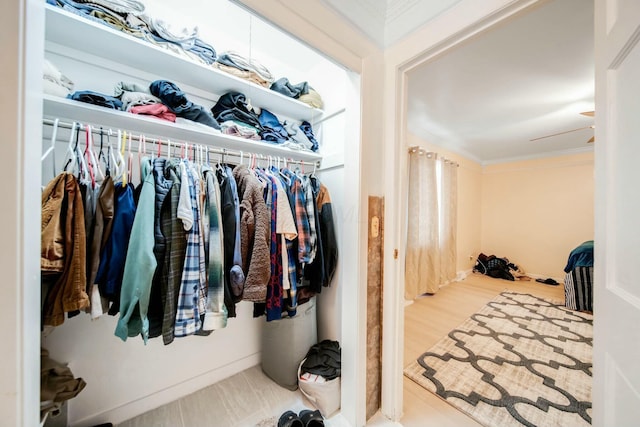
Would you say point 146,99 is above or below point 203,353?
above

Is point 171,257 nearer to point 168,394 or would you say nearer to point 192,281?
point 192,281

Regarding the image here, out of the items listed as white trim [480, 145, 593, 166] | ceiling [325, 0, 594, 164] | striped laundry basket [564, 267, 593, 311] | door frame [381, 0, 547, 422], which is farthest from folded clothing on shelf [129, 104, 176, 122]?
white trim [480, 145, 593, 166]

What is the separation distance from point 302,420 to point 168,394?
845 millimetres

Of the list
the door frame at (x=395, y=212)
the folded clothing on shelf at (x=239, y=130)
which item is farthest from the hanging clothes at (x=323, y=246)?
the folded clothing on shelf at (x=239, y=130)

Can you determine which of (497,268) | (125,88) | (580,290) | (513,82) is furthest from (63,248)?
(497,268)

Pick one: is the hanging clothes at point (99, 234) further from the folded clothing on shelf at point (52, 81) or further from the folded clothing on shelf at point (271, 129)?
the folded clothing on shelf at point (271, 129)

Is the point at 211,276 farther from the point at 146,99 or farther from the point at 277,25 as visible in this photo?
the point at 277,25

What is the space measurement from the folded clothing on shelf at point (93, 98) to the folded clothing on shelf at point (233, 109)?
1.56ft

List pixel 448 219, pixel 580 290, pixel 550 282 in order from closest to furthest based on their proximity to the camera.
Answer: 1. pixel 580 290
2. pixel 448 219
3. pixel 550 282

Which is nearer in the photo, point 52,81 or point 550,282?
point 52,81

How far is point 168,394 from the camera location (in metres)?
1.33

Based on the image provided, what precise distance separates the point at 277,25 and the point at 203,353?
1.87 m
